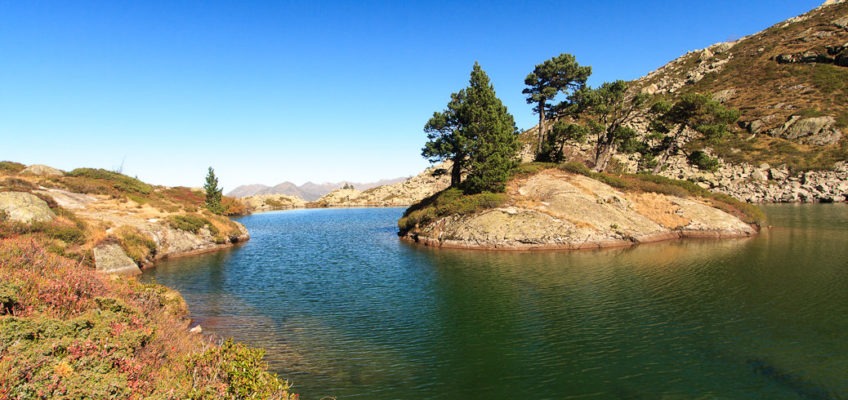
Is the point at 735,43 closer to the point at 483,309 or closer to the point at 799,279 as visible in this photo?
the point at 799,279

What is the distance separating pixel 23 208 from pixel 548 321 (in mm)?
44305

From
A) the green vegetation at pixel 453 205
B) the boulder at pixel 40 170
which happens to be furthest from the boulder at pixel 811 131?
the boulder at pixel 40 170

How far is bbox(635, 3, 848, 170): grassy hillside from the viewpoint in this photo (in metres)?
107

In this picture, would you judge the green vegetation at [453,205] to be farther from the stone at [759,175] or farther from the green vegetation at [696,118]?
the stone at [759,175]

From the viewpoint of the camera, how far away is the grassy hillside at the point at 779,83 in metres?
107

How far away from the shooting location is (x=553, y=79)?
2564 inches

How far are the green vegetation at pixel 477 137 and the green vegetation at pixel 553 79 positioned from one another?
679 centimetres

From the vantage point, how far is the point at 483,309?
2511 centimetres

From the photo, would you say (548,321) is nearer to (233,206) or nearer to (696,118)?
(696,118)

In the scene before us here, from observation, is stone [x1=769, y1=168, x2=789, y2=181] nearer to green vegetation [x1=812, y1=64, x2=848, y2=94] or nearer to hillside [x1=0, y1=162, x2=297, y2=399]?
green vegetation [x1=812, y1=64, x2=848, y2=94]

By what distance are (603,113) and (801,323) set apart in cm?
4949

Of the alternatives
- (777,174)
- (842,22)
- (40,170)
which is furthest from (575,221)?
(842,22)

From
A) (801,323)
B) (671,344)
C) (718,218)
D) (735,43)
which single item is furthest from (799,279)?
(735,43)

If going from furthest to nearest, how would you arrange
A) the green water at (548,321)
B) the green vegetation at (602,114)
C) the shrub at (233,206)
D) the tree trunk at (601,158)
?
the shrub at (233,206) → the tree trunk at (601,158) → the green vegetation at (602,114) → the green water at (548,321)
